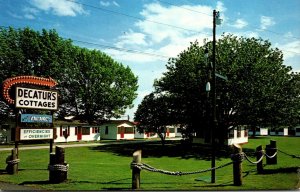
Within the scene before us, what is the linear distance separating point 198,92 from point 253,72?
16.9ft

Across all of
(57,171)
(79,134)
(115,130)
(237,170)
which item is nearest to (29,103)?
(57,171)

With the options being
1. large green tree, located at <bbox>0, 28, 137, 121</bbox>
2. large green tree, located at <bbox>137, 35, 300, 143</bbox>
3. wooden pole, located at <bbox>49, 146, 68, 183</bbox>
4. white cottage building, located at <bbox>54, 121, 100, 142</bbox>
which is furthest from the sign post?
white cottage building, located at <bbox>54, 121, 100, 142</bbox>

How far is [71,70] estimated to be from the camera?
54.0 meters

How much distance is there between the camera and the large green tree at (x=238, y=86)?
98.4 feet

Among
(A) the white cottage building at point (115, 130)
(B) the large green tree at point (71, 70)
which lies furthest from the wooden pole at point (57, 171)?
(A) the white cottage building at point (115, 130)

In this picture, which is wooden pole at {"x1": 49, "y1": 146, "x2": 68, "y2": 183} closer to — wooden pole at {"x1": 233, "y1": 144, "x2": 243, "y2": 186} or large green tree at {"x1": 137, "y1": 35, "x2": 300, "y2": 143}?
wooden pole at {"x1": 233, "y1": 144, "x2": 243, "y2": 186}

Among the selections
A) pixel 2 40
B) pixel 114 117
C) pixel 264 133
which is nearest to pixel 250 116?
pixel 2 40

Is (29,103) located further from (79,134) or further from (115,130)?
(115,130)

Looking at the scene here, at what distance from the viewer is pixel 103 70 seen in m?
56.4

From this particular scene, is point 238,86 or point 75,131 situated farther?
point 75,131

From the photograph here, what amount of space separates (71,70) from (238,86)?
31617mm

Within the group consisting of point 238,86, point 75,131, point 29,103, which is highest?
point 238,86

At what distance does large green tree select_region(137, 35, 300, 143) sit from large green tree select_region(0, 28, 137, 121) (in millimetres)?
19562

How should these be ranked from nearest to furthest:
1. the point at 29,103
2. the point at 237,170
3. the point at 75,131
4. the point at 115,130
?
1. the point at 237,170
2. the point at 29,103
3. the point at 75,131
4. the point at 115,130
